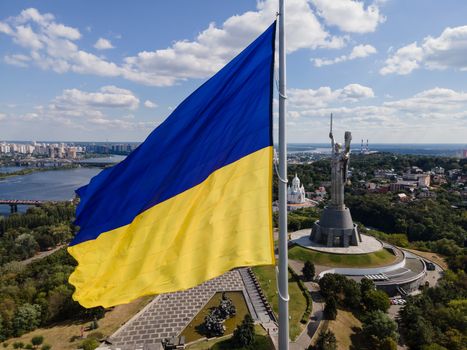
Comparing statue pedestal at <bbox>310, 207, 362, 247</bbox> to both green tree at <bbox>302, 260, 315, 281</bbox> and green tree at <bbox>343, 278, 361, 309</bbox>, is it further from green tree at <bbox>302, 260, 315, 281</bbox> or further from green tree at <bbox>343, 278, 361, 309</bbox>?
green tree at <bbox>343, 278, 361, 309</bbox>

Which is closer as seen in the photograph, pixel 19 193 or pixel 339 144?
pixel 339 144

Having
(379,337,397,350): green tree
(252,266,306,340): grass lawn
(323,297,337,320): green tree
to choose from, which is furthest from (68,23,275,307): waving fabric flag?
(323,297,337,320): green tree

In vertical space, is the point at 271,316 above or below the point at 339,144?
below

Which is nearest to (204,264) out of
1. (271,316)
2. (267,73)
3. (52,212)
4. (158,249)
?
(158,249)

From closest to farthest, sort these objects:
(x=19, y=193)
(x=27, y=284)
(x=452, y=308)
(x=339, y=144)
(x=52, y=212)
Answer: (x=452, y=308) → (x=27, y=284) → (x=339, y=144) → (x=52, y=212) → (x=19, y=193)

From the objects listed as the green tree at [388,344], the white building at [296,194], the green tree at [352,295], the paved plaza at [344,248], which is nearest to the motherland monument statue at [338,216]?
the paved plaza at [344,248]

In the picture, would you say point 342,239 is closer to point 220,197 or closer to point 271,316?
point 271,316

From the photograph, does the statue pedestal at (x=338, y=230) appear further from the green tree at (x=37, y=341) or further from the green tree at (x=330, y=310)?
the green tree at (x=37, y=341)
